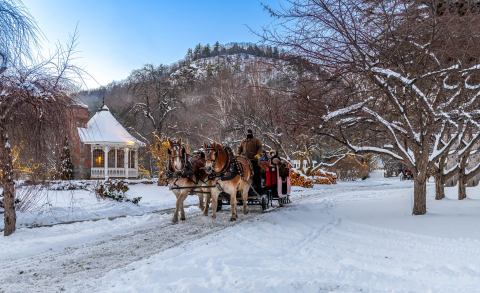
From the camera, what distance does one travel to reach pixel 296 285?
20.2 feet

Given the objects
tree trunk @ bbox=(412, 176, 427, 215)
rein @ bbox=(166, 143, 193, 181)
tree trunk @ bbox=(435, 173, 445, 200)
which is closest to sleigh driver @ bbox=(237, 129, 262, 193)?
rein @ bbox=(166, 143, 193, 181)

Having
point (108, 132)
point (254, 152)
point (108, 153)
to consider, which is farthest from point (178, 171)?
point (108, 153)

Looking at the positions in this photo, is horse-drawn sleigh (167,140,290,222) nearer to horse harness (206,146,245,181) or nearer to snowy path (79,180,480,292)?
horse harness (206,146,245,181)

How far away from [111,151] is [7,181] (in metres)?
32.8

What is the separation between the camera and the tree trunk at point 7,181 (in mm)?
11188

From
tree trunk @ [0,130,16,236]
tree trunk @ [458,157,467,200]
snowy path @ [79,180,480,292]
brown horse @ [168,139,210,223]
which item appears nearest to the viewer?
snowy path @ [79,180,480,292]

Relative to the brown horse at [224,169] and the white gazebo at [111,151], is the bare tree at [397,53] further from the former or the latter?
the white gazebo at [111,151]

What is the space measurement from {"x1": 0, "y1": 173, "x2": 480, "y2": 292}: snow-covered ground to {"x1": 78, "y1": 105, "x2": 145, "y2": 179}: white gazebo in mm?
28697

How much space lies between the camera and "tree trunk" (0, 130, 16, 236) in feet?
36.7

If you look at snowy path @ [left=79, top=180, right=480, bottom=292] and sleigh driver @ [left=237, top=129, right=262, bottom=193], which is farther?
sleigh driver @ [left=237, top=129, right=262, bottom=193]

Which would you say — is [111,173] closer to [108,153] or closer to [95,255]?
[108,153]

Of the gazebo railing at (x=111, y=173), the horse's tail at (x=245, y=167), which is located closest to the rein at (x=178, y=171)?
the horse's tail at (x=245, y=167)

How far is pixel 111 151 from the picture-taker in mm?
43469

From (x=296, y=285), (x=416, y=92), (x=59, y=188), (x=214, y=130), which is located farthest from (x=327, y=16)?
(x=214, y=130)
